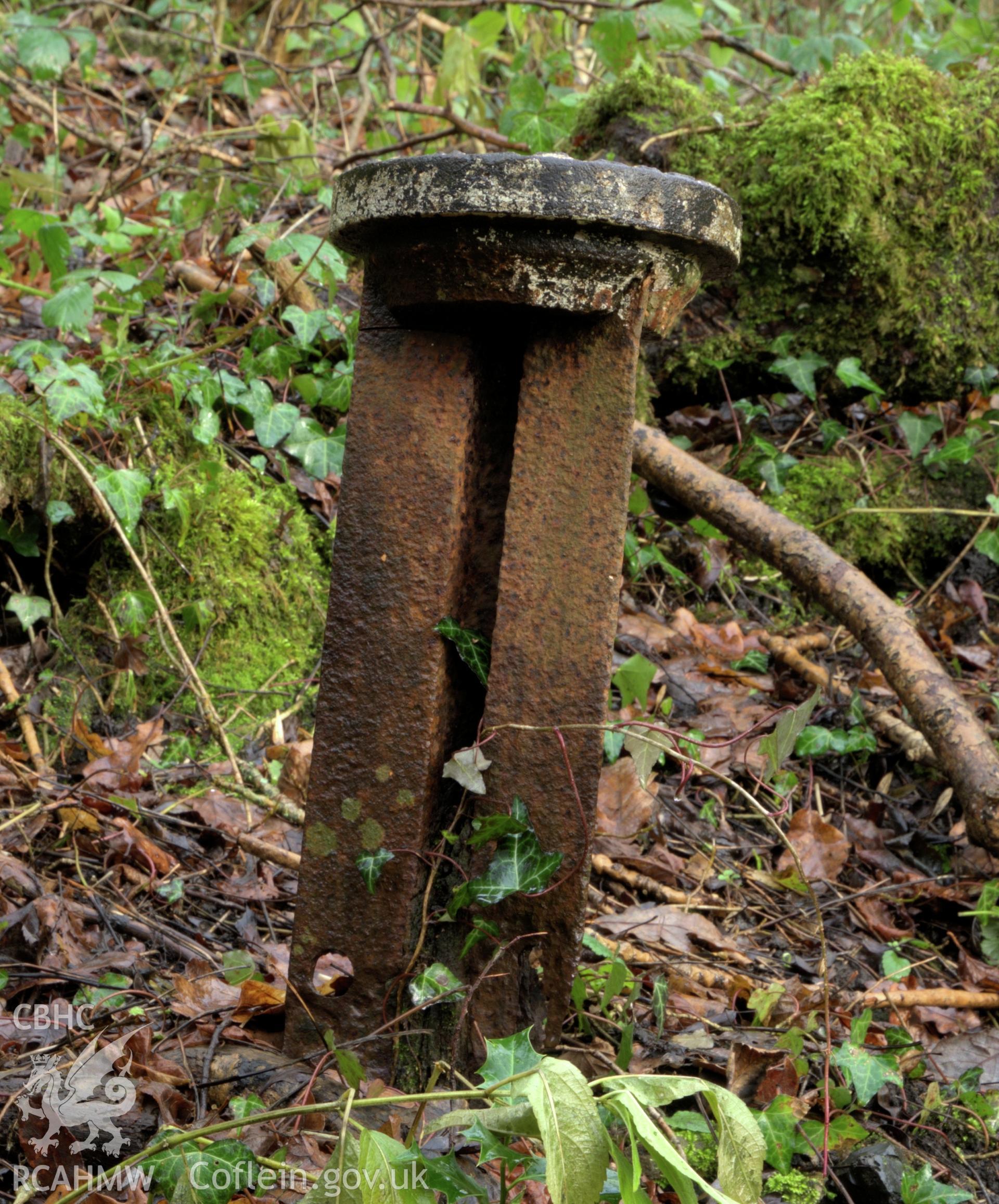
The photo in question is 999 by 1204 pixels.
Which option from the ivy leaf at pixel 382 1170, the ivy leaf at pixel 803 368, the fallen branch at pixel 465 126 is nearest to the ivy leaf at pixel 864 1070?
the ivy leaf at pixel 382 1170

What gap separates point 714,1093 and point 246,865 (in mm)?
1519

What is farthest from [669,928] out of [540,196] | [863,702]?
[540,196]

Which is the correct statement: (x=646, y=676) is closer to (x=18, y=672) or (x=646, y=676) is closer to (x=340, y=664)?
(x=340, y=664)

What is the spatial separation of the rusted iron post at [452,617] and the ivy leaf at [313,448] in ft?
5.17

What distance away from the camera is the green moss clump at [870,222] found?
149 inches

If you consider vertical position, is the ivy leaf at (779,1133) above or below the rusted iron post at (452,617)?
below

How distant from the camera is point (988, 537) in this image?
3.68 metres

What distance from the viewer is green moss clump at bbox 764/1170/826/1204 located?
1650 millimetres

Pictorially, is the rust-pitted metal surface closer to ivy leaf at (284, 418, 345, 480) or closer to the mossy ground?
the mossy ground

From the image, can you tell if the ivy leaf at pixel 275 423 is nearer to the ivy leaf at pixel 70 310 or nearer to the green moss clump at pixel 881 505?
the ivy leaf at pixel 70 310

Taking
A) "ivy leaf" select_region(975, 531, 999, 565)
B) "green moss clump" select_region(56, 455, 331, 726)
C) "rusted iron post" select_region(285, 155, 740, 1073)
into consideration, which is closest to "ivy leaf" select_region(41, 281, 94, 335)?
"green moss clump" select_region(56, 455, 331, 726)

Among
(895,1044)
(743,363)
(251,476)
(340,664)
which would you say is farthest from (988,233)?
(340,664)

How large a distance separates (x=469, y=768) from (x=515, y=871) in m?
0.17

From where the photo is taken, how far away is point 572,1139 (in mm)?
1053
